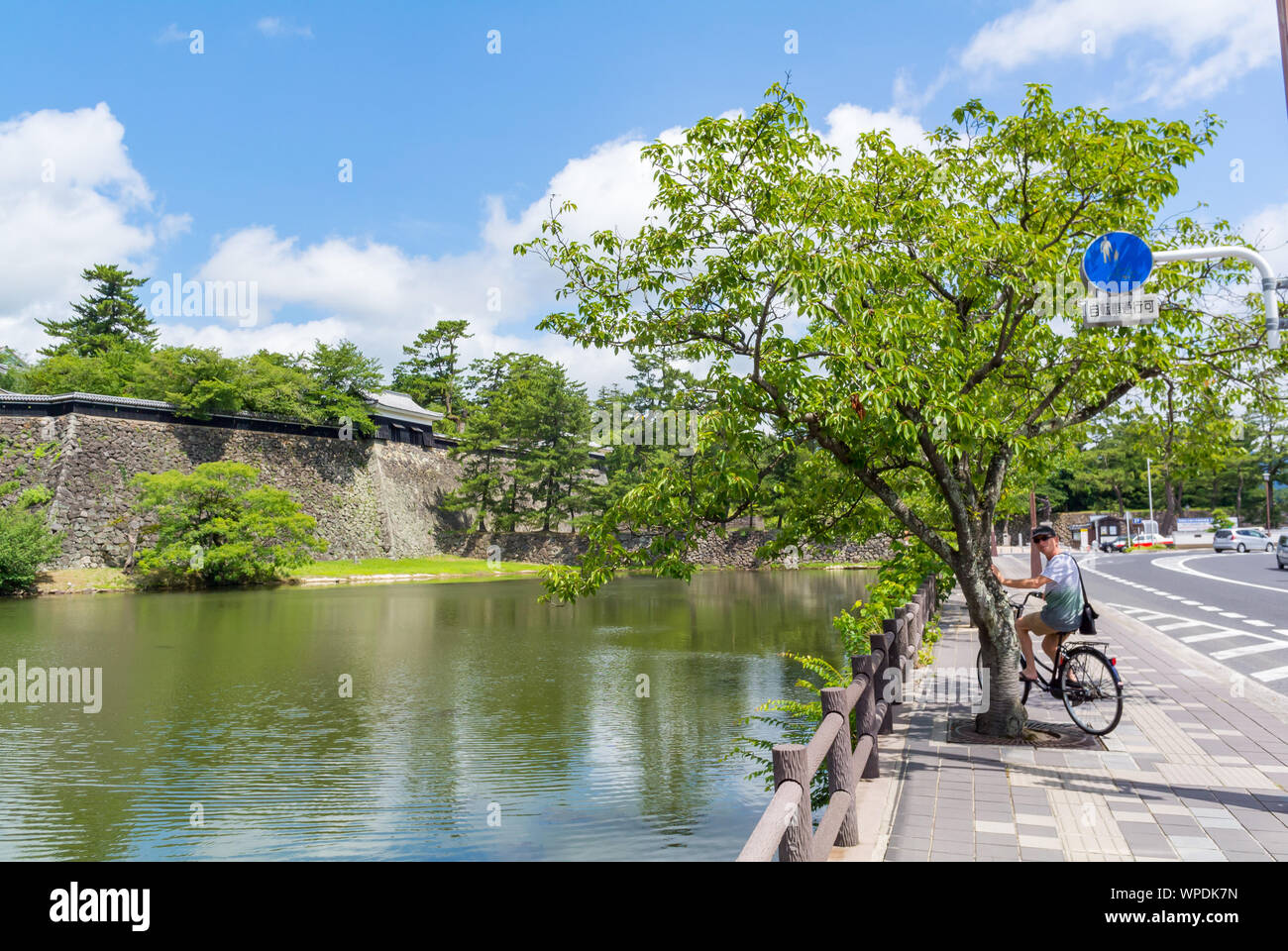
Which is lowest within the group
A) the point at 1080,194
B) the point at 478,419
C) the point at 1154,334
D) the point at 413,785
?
the point at 413,785

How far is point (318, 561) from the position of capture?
38.2 m

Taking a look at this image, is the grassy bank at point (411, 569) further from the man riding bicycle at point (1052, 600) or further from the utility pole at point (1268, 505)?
the utility pole at point (1268, 505)

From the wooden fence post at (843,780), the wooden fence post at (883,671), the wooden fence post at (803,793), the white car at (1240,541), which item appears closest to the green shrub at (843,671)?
the wooden fence post at (883,671)

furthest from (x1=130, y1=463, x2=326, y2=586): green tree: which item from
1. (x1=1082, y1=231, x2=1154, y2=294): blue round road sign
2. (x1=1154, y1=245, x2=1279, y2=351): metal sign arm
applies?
(x1=1154, y1=245, x2=1279, y2=351): metal sign arm

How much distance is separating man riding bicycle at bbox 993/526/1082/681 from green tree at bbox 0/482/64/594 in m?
30.9

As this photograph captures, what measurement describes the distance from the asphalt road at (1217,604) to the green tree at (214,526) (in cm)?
2767

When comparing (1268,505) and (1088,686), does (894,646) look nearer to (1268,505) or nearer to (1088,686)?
(1088,686)

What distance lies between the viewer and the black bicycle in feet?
20.7

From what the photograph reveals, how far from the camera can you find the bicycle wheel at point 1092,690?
6318 mm

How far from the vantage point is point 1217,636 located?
40.4 feet

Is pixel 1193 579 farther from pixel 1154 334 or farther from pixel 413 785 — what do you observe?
pixel 413 785

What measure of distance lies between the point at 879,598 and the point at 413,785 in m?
7.09

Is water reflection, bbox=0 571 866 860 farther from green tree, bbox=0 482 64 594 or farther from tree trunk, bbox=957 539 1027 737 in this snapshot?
green tree, bbox=0 482 64 594
